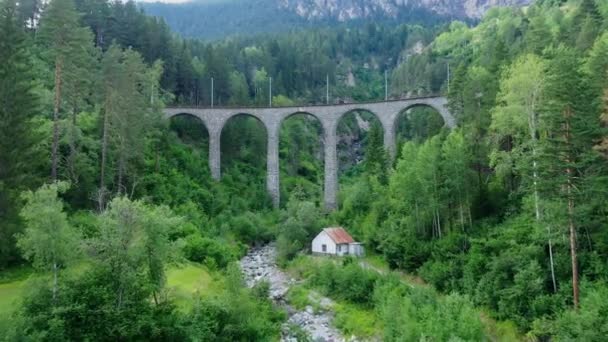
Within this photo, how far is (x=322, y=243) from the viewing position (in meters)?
44.6

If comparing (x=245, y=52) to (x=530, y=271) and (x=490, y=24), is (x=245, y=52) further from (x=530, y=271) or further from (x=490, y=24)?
(x=530, y=271)

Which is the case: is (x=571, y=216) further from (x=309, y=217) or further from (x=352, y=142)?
(x=352, y=142)

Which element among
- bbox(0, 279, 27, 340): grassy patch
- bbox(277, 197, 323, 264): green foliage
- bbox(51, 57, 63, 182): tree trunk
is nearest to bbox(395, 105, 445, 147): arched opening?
bbox(277, 197, 323, 264): green foliage

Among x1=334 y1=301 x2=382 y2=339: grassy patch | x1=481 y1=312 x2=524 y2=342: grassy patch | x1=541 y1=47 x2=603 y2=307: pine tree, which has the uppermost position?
x1=541 y1=47 x2=603 y2=307: pine tree

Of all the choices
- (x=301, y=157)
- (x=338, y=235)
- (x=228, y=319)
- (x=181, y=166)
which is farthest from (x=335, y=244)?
(x=301, y=157)

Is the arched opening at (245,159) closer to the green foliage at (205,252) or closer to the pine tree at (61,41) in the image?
the green foliage at (205,252)

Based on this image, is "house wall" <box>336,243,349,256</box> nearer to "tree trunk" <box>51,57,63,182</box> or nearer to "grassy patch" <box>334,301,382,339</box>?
"grassy patch" <box>334,301,382,339</box>

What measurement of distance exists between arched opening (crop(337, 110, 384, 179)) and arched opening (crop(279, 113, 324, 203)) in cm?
522

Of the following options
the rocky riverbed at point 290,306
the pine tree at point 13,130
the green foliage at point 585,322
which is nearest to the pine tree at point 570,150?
the green foliage at point 585,322

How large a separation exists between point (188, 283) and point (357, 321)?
9.53 m

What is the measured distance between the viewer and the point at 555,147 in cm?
2348

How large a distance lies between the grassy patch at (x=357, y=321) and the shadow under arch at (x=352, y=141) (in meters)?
63.0

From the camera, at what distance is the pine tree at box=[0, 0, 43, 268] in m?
27.3

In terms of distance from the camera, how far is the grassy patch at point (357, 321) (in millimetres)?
27703
